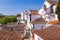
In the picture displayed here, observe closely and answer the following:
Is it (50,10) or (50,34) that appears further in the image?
(50,10)

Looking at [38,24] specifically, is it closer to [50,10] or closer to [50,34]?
[50,10]

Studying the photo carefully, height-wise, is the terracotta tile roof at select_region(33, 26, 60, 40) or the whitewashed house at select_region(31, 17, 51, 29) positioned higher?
the terracotta tile roof at select_region(33, 26, 60, 40)

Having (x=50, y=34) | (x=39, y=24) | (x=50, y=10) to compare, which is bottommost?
(x=39, y=24)

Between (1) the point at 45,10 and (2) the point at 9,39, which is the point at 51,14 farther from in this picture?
(2) the point at 9,39

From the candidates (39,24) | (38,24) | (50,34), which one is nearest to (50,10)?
(39,24)

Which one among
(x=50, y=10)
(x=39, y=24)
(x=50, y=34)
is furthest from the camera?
(x=50, y=10)

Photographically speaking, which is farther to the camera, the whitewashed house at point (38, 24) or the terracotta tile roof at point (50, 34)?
the whitewashed house at point (38, 24)

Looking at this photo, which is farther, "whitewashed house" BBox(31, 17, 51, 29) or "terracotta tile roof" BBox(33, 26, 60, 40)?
"whitewashed house" BBox(31, 17, 51, 29)

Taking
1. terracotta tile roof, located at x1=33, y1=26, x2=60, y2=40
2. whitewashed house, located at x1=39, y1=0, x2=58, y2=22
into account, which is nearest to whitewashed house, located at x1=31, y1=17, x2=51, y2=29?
whitewashed house, located at x1=39, y1=0, x2=58, y2=22

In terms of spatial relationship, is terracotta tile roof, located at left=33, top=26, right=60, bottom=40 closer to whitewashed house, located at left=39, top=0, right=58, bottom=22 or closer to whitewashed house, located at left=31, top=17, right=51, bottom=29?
whitewashed house, located at left=31, top=17, right=51, bottom=29

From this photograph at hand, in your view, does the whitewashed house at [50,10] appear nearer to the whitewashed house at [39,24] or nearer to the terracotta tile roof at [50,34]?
the whitewashed house at [39,24]

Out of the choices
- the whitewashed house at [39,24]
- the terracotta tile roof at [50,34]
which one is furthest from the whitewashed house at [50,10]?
the terracotta tile roof at [50,34]

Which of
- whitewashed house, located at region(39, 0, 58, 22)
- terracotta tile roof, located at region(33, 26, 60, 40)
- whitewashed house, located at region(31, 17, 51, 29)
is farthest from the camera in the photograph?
whitewashed house, located at region(39, 0, 58, 22)

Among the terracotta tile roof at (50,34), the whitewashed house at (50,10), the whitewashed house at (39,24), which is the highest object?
the whitewashed house at (50,10)
